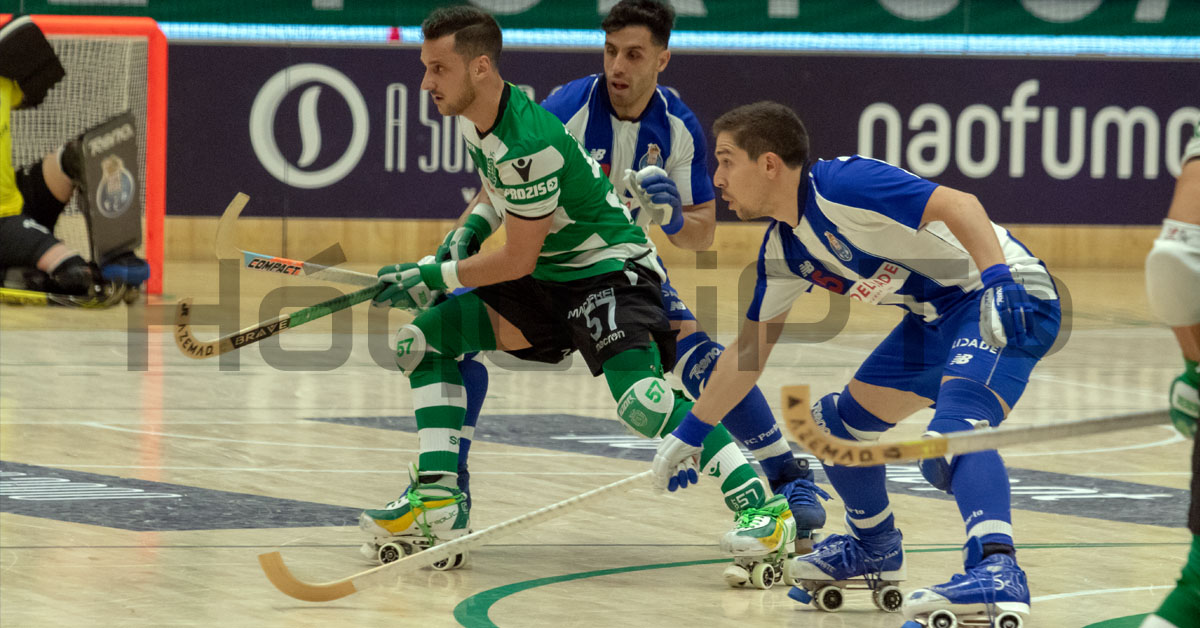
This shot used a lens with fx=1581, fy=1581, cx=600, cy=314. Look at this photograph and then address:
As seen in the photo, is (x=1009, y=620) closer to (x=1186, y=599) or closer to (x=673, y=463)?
(x=1186, y=599)

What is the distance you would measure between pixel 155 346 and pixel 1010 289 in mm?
7286

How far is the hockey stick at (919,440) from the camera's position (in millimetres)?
3230

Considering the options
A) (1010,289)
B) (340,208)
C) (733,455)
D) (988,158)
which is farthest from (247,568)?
(988,158)

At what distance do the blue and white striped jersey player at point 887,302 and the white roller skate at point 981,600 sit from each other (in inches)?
0.8

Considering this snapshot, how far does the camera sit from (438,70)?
491 cm

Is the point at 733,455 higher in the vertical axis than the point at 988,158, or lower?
lower

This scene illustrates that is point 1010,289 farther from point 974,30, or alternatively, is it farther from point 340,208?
point 974,30

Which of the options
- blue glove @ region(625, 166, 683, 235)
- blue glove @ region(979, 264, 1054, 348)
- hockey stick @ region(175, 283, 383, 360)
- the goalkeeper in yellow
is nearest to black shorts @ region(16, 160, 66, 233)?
the goalkeeper in yellow

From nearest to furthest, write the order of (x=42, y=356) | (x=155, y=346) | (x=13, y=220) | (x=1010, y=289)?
1. (x=1010, y=289)
2. (x=42, y=356)
3. (x=155, y=346)
4. (x=13, y=220)

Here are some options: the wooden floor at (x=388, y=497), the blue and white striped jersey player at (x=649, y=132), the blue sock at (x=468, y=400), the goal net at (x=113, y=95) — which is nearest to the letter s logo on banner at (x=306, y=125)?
the goal net at (x=113, y=95)

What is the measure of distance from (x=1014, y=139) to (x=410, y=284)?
1045 cm

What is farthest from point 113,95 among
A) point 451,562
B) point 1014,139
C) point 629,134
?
point 451,562

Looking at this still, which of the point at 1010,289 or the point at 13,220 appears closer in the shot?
the point at 1010,289

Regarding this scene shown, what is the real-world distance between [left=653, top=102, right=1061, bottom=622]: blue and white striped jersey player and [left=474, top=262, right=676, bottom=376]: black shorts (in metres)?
0.51
